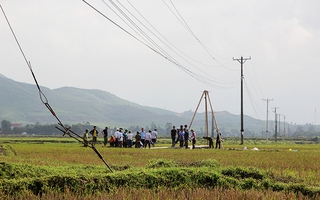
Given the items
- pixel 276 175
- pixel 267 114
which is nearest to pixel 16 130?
pixel 267 114

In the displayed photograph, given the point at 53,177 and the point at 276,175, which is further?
the point at 276,175

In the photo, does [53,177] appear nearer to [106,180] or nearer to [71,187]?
[71,187]

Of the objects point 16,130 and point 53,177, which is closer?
point 53,177

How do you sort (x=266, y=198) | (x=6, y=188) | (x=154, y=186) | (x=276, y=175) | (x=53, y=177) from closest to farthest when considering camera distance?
(x=266, y=198) → (x=6, y=188) → (x=53, y=177) → (x=154, y=186) → (x=276, y=175)

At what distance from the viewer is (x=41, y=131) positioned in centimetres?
19538

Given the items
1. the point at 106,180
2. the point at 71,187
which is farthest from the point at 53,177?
the point at 106,180

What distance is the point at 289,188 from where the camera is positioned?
10867mm

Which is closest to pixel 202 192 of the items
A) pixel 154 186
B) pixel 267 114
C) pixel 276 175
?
pixel 154 186

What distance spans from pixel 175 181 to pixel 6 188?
3646 millimetres

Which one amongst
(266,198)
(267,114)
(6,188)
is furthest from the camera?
(267,114)

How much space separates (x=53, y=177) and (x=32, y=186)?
0.49 metres

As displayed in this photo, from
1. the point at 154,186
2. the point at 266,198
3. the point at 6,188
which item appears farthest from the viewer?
the point at 154,186

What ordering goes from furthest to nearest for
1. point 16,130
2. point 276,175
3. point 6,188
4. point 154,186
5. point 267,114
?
point 16,130, point 267,114, point 276,175, point 154,186, point 6,188

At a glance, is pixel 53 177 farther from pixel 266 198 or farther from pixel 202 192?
pixel 266 198
